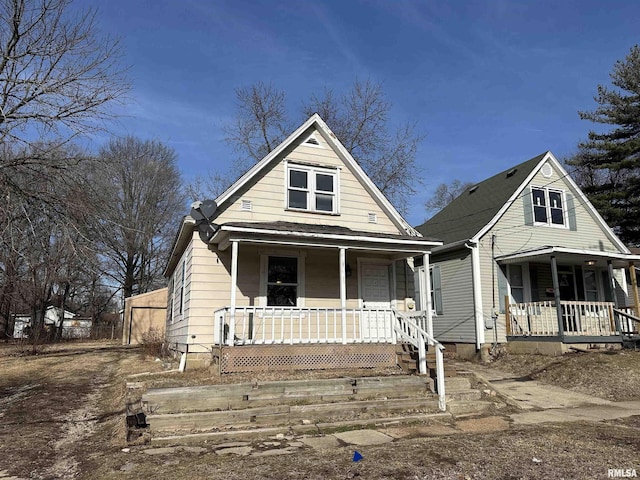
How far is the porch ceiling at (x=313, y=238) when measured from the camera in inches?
400

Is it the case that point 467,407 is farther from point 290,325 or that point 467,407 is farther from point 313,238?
point 313,238

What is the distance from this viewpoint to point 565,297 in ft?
57.2

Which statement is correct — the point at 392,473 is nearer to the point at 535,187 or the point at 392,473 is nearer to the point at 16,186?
the point at 16,186

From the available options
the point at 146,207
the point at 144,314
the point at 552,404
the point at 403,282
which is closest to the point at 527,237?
the point at 403,282

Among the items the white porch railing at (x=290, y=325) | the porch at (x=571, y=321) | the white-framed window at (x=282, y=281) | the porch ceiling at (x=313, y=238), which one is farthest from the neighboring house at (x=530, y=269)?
the white-framed window at (x=282, y=281)

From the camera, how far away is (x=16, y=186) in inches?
352

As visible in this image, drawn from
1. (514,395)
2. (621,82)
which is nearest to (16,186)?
(514,395)

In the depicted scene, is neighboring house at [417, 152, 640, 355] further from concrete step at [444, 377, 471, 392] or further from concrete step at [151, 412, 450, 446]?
concrete step at [151, 412, 450, 446]

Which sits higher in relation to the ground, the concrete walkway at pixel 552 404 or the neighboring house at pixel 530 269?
the neighboring house at pixel 530 269

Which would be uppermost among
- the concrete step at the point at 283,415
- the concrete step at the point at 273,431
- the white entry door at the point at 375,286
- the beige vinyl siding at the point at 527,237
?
the beige vinyl siding at the point at 527,237

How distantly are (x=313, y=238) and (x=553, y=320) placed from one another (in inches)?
376

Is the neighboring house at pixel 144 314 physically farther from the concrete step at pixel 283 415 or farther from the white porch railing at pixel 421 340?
the concrete step at pixel 283 415

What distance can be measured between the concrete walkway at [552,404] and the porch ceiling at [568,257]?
461cm

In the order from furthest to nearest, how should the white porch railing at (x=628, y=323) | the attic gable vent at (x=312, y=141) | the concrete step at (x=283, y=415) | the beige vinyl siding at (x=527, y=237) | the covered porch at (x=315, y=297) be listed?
1. the beige vinyl siding at (x=527, y=237)
2. the white porch railing at (x=628, y=323)
3. the attic gable vent at (x=312, y=141)
4. the covered porch at (x=315, y=297)
5. the concrete step at (x=283, y=415)
